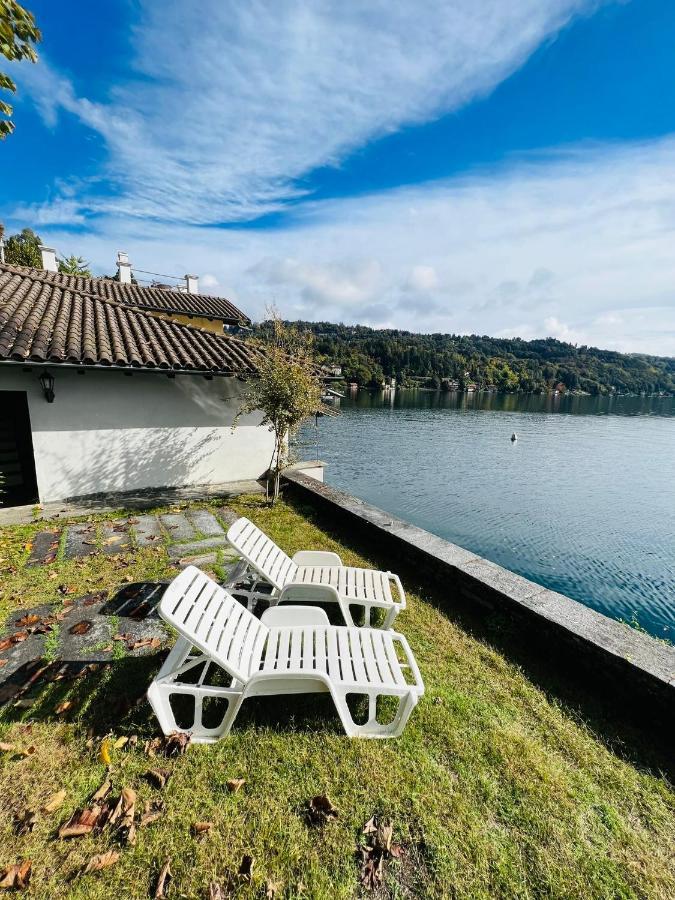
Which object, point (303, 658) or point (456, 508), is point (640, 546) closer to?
point (456, 508)

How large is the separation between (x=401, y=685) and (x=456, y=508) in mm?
14622

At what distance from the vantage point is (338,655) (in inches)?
137

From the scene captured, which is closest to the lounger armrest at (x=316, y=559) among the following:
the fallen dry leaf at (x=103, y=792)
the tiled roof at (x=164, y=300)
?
the fallen dry leaf at (x=103, y=792)

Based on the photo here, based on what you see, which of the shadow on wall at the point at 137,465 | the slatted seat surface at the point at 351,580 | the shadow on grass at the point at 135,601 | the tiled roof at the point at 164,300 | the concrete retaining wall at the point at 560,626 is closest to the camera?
the concrete retaining wall at the point at 560,626

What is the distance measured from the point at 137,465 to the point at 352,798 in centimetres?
846

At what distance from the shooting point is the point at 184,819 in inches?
98.2

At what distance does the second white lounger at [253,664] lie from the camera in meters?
3.02

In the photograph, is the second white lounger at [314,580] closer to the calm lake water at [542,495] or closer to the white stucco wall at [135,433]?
the white stucco wall at [135,433]

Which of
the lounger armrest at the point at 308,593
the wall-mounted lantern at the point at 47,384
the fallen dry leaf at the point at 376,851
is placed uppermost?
the wall-mounted lantern at the point at 47,384

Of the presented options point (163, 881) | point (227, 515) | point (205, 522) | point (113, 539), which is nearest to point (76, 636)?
point (163, 881)

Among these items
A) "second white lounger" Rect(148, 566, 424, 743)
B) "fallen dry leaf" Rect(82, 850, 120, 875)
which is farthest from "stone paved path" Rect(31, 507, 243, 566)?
"fallen dry leaf" Rect(82, 850, 120, 875)

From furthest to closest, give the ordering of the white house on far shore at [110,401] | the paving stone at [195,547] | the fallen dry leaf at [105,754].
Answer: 1. the white house on far shore at [110,401]
2. the paving stone at [195,547]
3. the fallen dry leaf at [105,754]

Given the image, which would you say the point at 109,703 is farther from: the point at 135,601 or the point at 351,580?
the point at 351,580

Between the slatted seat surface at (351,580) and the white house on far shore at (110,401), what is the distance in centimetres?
585
